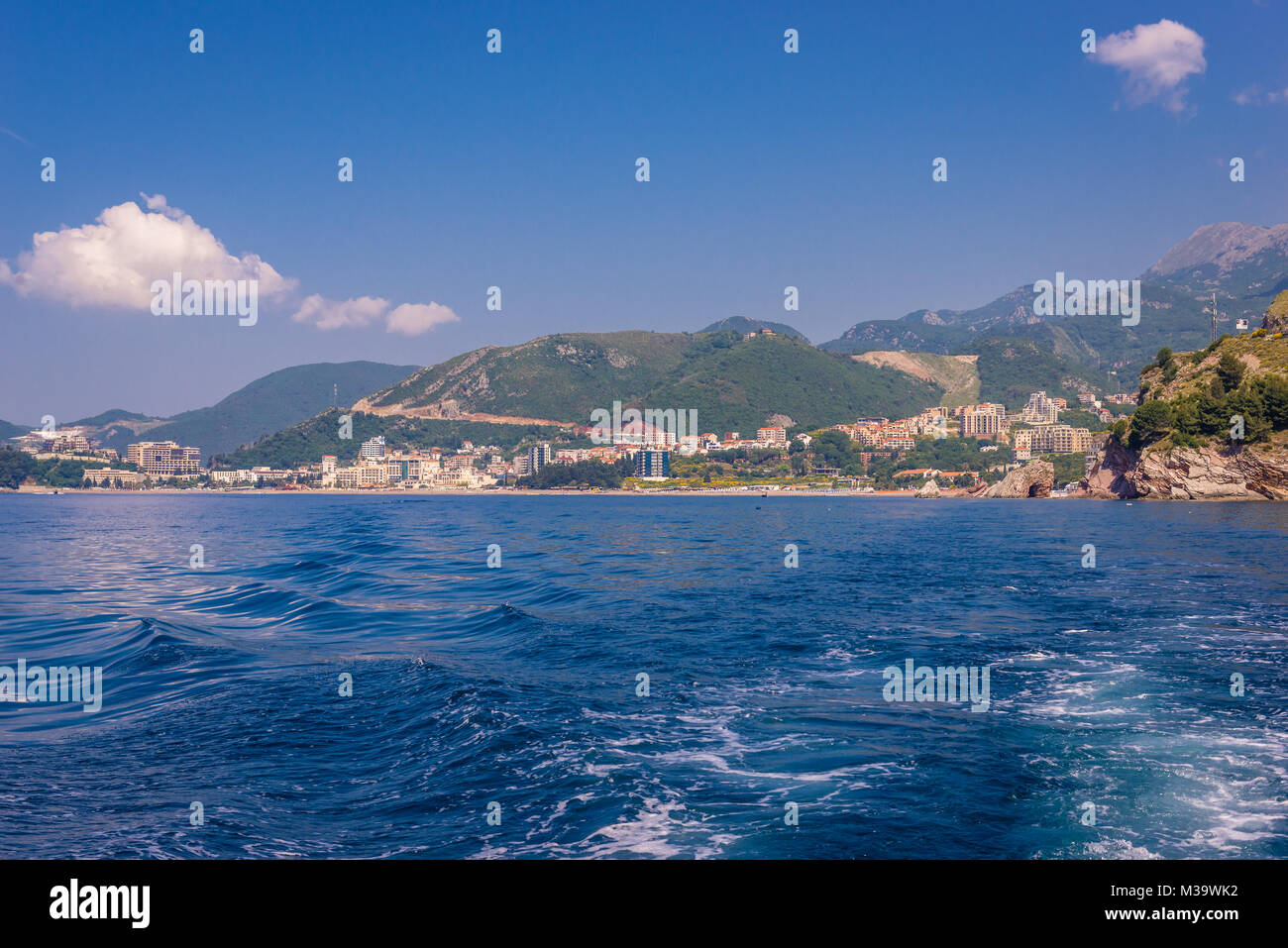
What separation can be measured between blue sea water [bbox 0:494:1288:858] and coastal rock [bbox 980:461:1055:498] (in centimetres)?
10960

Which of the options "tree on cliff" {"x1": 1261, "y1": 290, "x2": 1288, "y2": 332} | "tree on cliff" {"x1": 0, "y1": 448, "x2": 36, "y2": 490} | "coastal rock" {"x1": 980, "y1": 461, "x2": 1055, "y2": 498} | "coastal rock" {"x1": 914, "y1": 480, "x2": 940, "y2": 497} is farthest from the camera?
"tree on cliff" {"x1": 0, "y1": 448, "x2": 36, "y2": 490}

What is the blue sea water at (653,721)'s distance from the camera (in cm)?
836

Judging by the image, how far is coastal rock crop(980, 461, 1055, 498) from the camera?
5123 inches

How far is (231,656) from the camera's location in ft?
56.3

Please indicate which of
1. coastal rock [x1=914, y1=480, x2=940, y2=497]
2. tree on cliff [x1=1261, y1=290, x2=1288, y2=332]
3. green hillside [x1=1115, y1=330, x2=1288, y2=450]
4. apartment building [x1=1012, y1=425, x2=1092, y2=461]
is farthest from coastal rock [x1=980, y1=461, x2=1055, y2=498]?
apartment building [x1=1012, y1=425, x2=1092, y2=461]

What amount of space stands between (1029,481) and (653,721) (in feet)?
446

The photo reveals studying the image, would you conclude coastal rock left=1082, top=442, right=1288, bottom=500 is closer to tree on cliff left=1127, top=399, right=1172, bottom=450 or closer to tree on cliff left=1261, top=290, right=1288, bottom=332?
tree on cliff left=1127, top=399, right=1172, bottom=450

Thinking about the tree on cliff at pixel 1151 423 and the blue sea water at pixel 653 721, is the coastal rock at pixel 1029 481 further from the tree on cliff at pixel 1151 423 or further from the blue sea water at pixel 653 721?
the blue sea water at pixel 653 721

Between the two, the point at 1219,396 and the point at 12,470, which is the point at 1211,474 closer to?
the point at 1219,396

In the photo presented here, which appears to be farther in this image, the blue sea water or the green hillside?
the green hillside

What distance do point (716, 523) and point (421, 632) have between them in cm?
5464

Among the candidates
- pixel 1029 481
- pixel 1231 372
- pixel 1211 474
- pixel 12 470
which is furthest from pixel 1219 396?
pixel 12 470

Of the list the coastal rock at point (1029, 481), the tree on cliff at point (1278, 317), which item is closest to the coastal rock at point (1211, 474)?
the tree on cliff at point (1278, 317)

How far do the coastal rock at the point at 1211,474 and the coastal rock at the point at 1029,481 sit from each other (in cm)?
3103
